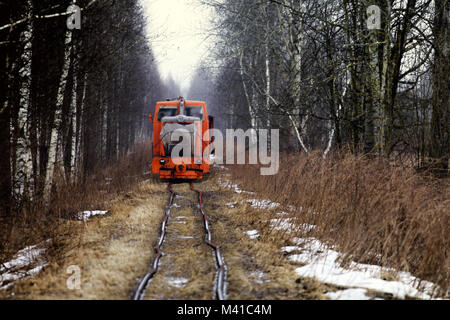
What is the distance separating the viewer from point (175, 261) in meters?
4.96

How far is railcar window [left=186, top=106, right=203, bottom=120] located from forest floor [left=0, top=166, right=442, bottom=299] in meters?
5.98

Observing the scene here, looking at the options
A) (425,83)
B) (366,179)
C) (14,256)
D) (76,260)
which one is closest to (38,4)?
(14,256)

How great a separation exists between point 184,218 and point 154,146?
5460 mm

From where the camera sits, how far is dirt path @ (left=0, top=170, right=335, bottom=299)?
388 cm

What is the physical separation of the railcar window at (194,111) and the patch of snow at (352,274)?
9.31 m

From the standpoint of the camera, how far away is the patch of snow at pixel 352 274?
12.0 ft

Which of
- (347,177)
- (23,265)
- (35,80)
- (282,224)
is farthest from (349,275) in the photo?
(35,80)

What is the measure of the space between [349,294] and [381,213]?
5.34 feet

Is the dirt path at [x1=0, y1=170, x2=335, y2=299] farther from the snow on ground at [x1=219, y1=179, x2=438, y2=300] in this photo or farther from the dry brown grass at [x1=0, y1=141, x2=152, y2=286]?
the dry brown grass at [x1=0, y1=141, x2=152, y2=286]

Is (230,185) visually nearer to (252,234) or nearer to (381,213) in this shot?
(252,234)

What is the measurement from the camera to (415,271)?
4242mm

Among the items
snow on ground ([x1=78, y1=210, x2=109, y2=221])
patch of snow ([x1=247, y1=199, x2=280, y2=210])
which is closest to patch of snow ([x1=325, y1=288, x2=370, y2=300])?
patch of snow ([x1=247, y1=199, x2=280, y2=210])

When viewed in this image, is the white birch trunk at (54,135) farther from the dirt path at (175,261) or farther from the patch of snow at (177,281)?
the patch of snow at (177,281)

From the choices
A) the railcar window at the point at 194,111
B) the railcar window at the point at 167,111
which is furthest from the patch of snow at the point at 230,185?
the railcar window at the point at 167,111
